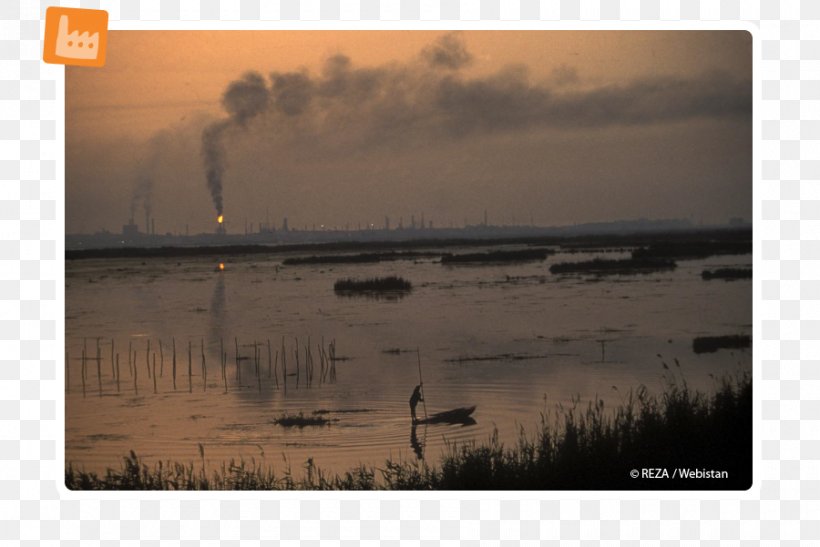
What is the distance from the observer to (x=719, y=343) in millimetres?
8914

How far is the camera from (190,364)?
36.1 feet

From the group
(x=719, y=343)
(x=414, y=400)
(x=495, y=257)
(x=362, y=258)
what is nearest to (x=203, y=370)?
(x=414, y=400)

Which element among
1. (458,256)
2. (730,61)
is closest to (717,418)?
(730,61)

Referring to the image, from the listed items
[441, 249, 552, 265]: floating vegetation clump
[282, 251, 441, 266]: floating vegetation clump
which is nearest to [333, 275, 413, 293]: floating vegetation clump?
[282, 251, 441, 266]: floating vegetation clump

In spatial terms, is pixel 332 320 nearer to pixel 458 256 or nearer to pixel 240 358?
pixel 240 358

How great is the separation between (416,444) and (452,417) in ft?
2.71

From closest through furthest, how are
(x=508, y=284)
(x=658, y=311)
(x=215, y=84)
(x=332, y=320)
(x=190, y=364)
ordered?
(x=215, y=84), (x=190, y=364), (x=658, y=311), (x=332, y=320), (x=508, y=284)

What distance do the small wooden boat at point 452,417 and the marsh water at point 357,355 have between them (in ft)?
0.33

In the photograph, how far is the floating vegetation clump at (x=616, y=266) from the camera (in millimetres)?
16688

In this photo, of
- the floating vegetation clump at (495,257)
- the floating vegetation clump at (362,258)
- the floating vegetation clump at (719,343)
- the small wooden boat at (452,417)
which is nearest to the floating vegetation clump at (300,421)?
the small wooden boat at (452,417)

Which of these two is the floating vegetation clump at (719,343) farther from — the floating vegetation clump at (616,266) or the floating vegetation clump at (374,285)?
the floating vegetation clump at (374,285)

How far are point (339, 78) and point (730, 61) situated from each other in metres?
3.11

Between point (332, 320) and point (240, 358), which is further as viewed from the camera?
point (332, 320)

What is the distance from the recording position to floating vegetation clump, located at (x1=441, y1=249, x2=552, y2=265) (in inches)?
902
